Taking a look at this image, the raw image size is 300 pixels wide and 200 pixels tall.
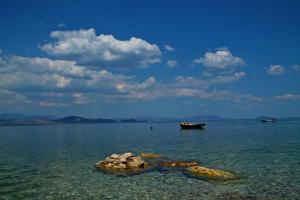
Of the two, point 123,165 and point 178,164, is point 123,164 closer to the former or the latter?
point 123,165

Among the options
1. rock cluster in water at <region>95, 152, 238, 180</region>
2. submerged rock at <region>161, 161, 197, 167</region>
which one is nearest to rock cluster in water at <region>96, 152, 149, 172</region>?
rock cluster in water at <region>95, 152, 238, 180</region>

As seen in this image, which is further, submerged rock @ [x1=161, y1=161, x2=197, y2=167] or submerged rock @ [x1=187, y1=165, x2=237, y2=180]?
submerged rock @ [x1=161, y1=161, x2=197, y2=167]

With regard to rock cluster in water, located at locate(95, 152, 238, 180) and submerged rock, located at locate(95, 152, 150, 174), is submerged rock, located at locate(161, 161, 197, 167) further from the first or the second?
submerged rock, located at locate(95, 152, 150, 174)

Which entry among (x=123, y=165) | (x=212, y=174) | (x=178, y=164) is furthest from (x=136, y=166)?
(x=212, y=174)

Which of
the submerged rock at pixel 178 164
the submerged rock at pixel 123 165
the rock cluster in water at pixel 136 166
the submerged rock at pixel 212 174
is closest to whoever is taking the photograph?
the submerged rock at pixel 212 174

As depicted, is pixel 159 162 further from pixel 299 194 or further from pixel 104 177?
pixel 299 194

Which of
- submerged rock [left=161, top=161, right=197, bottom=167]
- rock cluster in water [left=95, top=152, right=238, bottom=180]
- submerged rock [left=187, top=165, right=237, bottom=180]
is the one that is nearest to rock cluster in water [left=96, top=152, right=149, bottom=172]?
rock cluster in water [left=95, top=152, right=238, bottom=180]

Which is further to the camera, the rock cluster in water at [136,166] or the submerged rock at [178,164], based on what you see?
the submerged rock at [178,164]

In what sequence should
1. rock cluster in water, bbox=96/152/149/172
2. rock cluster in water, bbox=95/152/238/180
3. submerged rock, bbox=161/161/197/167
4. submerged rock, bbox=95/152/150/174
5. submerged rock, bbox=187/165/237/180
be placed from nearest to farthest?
submerged rock, bbox=187/165/237/180, rock cluster in water, bbox=95/152/238/180, submerged rock, bbox=95/152/150/174, rock cluster in water, bbox=96/152/149/172, submerged rock, bbox=161/161/197/167

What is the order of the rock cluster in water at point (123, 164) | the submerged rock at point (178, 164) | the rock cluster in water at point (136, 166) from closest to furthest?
the rock cluster in water at point (136, 166) → the rock cluster in water at point (123, 164) → the submerged rock at point (178, 164)

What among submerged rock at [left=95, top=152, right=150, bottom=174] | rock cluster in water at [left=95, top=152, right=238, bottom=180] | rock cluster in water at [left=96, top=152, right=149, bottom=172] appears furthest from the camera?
rock cluster in water at [left=96, top=152, right=149, bottom=172]

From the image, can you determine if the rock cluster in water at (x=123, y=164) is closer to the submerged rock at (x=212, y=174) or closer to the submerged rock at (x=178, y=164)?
the submerged rock at (x=178, y=164)

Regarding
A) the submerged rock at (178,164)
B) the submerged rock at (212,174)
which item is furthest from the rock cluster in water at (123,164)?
the submerged rock at (212,174)

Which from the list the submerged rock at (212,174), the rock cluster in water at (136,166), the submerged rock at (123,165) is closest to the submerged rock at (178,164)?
the rock cluster in water at (136,166)
